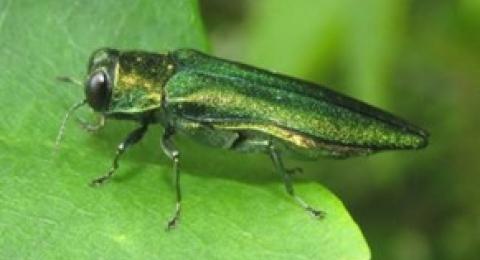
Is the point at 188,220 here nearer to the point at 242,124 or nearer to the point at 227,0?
the point at 242,124

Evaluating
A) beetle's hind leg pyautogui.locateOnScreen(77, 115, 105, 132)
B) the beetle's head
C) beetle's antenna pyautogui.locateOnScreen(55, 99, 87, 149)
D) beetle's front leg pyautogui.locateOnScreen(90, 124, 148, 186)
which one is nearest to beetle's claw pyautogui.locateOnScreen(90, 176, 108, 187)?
beetle's front leg pyautogui.locateOnScreen(90, 124, 148, 186)

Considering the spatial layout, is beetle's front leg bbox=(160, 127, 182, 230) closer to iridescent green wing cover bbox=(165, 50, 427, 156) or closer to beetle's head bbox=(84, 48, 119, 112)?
iridescent green wing cover bbox=(165, 50, 427, 156)

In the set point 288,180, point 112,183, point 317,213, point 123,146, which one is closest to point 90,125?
point 123,146

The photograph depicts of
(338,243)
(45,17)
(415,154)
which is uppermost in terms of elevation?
(45,17)

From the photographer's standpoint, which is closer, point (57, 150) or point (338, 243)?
point (338, 243)

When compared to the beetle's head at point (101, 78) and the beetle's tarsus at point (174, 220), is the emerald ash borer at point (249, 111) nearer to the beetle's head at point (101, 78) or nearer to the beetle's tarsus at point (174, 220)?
the beetle's head at point (101, 78)

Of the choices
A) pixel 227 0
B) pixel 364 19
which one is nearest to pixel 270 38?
pixel 364 19
